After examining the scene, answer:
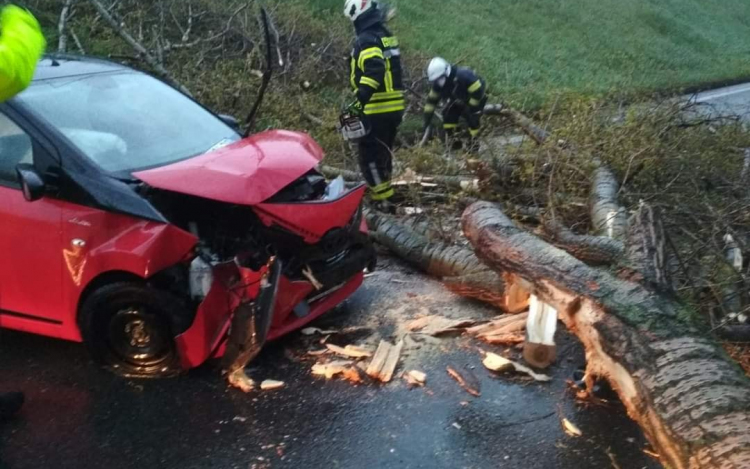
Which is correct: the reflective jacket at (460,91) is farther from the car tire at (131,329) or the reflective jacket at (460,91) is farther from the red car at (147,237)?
the car tire at (131,329)

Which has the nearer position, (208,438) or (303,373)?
(208,438)

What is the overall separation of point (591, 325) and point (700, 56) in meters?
23.9

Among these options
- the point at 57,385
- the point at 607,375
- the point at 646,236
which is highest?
the point at 646,236

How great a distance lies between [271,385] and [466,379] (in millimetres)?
1074

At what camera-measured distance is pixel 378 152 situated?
7.09 metres

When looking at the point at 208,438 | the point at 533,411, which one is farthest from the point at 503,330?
the point at 208,438

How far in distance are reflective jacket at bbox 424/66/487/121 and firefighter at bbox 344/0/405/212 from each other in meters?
2.67

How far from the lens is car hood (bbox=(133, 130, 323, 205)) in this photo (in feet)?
12.3

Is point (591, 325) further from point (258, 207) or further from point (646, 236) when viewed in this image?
point (258, 207)

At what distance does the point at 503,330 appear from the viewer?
446 cm

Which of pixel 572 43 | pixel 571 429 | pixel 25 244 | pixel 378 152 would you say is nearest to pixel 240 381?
pixel 25 244

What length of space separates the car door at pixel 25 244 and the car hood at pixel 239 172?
56cm

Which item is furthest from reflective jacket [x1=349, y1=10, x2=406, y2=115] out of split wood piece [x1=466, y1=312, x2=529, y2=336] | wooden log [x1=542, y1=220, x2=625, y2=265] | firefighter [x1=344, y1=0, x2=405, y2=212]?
split wood piece [x1=466, y1=312, x2=529, y2=336]

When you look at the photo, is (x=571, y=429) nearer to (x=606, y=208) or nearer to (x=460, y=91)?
(x=606, y=208)
